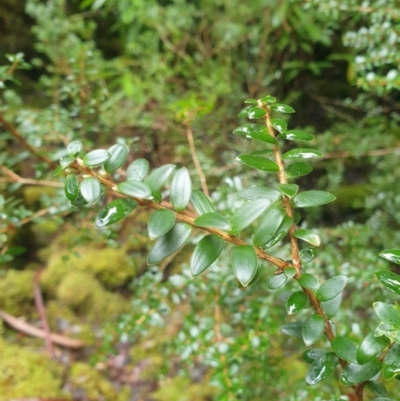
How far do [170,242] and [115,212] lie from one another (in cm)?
6

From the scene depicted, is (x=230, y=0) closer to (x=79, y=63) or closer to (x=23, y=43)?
(x=79, y=63)

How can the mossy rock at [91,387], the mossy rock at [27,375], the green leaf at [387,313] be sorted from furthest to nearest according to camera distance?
the mossy rock at [91,387], the mossy rock at [27,375], the green leaf at [387,313]

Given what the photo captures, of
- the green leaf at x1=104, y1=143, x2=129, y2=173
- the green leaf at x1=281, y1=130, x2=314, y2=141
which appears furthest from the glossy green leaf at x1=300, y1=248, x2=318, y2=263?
the green leaf at x1=104, y1=143, x2=129, y2=173

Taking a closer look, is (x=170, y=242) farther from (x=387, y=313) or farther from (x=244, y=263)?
(x=387, y=313)

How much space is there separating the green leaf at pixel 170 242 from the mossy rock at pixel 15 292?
1252 millimetres

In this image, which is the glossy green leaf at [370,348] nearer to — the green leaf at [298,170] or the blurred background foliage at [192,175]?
the green leaf at [298,170]

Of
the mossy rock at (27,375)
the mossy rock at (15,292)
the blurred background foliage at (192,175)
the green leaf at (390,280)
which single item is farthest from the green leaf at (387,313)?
the mossy rock at (15,292)

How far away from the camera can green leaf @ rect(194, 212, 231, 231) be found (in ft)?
1.17

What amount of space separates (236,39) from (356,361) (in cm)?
144

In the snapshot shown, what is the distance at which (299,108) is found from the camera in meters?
1.87

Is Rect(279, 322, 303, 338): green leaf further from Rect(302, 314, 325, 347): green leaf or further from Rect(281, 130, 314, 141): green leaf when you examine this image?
Rect(281, 130, 314, 141): green leaf

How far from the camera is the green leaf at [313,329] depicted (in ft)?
1.22

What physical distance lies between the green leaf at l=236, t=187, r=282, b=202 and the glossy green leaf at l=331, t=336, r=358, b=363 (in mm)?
161

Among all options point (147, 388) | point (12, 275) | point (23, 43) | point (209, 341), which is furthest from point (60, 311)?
point (23, 43)
